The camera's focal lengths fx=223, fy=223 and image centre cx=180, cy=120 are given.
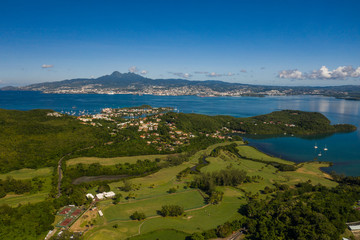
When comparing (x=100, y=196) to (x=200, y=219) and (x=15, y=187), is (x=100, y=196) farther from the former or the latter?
(x=200, y=219)

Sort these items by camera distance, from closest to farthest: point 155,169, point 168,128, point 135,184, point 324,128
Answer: point 135,184 < point 155,169 < point 168,128 < point 324,128

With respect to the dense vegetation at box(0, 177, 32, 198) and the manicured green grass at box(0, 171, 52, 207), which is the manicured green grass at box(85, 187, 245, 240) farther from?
the dense vegetation at box(0, 177, 32, 198)

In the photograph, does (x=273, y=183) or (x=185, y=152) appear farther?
(x=185, y=152)

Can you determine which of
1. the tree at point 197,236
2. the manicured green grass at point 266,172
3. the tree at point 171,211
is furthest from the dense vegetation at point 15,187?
the manicured green grass at point 266,172

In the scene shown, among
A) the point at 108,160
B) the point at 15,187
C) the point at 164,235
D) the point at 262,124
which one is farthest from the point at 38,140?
the point at 262,124

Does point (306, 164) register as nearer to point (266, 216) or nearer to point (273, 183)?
point (273, 183)

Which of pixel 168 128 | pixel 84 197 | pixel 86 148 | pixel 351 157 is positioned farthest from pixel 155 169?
pixel 351 157
